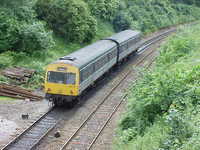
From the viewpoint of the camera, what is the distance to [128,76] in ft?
99.6

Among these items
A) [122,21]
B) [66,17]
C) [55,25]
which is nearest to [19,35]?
[66,17]

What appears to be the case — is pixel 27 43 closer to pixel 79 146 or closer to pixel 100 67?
pixel 100 67

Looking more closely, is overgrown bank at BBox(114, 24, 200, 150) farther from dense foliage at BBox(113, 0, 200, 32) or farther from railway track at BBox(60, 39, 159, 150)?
dense foliage at BBox(113, 0, 200, 32)

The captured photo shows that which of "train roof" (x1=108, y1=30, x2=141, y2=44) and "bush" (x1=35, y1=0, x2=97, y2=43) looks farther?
"bush" (x1=35, y1=0, x2=97, y2=43)

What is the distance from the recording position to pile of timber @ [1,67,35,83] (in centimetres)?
2511

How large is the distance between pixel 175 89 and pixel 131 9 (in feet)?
135

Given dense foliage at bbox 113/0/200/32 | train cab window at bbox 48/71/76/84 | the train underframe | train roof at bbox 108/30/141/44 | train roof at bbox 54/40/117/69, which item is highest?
train roof at bbox 54/40/117/69

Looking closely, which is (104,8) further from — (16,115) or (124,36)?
(16,115)

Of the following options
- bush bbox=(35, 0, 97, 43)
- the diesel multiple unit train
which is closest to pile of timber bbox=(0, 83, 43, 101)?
the diesel multiple unit train

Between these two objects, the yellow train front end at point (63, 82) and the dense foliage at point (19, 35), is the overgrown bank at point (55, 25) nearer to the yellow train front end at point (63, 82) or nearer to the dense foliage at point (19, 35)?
the dense foliage at point (19, 35)

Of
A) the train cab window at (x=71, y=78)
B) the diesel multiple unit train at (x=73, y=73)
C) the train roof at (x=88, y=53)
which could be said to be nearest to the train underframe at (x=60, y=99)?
the diesel multiple unit train at (x=73, y=73)

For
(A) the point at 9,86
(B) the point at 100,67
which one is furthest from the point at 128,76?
(A) the point at 9,86

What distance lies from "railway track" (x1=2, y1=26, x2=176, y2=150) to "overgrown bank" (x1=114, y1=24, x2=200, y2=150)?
6.57ft

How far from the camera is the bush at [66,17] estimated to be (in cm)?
3697
